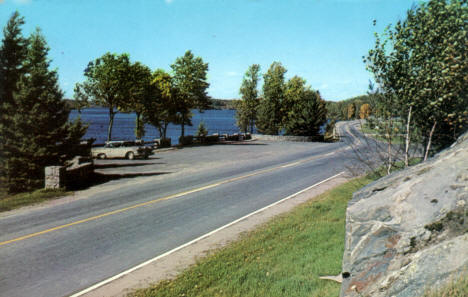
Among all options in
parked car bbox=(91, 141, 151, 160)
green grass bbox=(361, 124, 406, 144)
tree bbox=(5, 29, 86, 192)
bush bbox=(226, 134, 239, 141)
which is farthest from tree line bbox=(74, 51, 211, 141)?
green grass bbox=(361, 124, 406, 144)

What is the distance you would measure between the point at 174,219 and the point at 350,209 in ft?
24.7

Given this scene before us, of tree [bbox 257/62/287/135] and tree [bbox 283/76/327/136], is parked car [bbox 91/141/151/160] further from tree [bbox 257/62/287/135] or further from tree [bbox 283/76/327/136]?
tree [bbox 257/62/287/135]

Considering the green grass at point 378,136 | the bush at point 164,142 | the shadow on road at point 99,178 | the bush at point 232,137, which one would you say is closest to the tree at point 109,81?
the bush at point 164,142

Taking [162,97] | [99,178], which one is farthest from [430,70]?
[162,97]

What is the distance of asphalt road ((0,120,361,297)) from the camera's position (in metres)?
7.81

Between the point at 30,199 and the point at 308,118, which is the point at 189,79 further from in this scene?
the point at 30,199

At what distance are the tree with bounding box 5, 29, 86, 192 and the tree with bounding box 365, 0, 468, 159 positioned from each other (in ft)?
59.7

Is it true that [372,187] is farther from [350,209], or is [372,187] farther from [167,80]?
[167,80]

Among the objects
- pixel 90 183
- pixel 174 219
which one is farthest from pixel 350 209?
pixel 90 183

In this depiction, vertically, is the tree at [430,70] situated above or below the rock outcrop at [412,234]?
above

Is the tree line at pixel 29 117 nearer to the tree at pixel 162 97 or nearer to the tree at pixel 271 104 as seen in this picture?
the tree at pixel 162 97

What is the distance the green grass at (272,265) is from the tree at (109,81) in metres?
40.0

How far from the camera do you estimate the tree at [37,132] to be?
62.8 ft

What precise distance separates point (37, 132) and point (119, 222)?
11998mm
